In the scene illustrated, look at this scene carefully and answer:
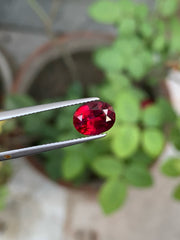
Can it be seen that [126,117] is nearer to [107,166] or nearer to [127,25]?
[107,166]

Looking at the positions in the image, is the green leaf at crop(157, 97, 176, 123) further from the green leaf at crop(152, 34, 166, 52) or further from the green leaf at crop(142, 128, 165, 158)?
the green leaf at crop(152, 34, 166, 52)

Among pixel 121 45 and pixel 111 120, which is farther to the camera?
pixel 121 45

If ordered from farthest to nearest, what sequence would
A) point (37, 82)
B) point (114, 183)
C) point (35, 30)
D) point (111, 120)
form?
point (35, 30), point (37, 82), point (114, 183), point (111, 120)

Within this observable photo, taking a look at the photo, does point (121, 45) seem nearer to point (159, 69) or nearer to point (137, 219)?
point (159, 69)

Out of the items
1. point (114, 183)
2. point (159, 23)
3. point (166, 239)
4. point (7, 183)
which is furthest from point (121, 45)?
point (166, 239)

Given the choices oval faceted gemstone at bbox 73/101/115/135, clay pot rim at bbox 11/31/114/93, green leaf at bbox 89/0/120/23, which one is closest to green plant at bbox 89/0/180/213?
green leaf at bbox 89/0/120/23

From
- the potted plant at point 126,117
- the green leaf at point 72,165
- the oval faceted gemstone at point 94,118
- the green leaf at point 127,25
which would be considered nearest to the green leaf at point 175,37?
the potted plant at point 126,117

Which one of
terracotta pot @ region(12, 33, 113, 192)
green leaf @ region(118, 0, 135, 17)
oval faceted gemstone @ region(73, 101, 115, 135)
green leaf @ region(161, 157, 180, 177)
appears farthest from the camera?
terracotta pot @ region(12, 33, 113, 192)
